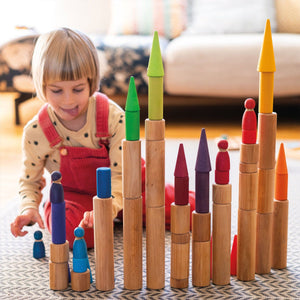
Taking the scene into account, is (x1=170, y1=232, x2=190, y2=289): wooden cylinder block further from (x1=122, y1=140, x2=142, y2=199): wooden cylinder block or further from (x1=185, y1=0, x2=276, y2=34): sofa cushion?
(x1=185, y1=0, x2=276, y2=34): sofa cushion

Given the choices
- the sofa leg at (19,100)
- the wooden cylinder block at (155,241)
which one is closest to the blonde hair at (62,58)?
the wooden cylinder block at (155,241)

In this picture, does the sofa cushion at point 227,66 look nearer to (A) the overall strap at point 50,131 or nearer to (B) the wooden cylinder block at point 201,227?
(A) the overall strap at point 50,131

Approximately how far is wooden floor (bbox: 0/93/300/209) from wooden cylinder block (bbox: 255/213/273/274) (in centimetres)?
100

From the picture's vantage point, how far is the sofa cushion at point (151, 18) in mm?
2914

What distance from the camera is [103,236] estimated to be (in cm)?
97

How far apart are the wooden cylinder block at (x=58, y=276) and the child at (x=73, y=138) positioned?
0.65ft

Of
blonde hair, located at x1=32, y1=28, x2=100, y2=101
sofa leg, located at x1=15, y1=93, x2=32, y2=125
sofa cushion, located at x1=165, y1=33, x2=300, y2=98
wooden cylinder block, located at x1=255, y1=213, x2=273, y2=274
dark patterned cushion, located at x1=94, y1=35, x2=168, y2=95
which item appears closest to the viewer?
wooden cylinder block, located at x1=255, y1=213, x2=273, y2=274

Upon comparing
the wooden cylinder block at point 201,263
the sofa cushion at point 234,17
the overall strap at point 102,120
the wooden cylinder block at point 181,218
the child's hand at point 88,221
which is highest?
the sofa cushion at point 234,17

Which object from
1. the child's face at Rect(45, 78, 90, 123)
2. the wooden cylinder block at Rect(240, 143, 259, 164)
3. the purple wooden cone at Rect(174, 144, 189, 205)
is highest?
the child's face at Rect(45, 78, 90, 123)

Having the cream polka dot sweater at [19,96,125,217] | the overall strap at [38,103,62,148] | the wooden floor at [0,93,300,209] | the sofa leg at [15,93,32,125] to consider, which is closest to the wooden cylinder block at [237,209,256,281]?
the cream polka dot sweater at [19,96,125,217]

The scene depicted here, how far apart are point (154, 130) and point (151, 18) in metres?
2.08

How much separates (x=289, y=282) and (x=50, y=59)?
67 cm

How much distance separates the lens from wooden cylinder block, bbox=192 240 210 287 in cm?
100

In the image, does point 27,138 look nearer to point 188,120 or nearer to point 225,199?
point 225,199
